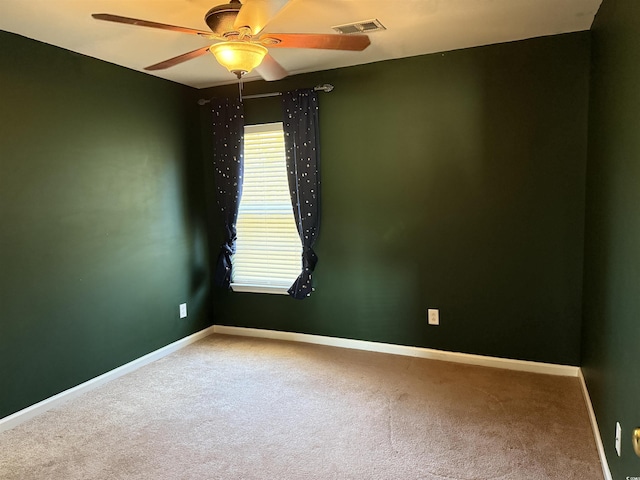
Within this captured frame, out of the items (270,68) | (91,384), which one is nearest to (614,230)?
(270,68)

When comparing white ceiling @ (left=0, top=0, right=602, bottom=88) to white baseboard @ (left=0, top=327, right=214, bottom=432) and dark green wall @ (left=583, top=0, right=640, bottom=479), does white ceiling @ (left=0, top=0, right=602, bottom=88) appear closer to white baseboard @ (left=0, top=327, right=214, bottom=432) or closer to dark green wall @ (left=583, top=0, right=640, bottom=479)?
dark green wall @ (left=583, top=0, right=640, bottom=479)

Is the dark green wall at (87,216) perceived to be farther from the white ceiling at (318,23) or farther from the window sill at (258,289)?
the window sill at (258,289)

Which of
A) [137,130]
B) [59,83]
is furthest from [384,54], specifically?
[59,83]

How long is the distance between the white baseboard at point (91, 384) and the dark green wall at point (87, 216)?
0.04 metres

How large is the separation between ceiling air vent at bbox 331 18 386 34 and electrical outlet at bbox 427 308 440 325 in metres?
2.09

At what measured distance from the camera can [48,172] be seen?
3059 millimetres

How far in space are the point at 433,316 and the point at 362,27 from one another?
7.13 ft

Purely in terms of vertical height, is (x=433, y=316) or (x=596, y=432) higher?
(x=433, y=316)

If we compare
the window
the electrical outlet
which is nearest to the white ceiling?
the window

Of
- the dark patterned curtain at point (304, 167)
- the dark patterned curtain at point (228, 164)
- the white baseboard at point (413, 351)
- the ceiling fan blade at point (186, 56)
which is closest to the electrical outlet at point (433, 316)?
the white baseboard at point (413, 351)

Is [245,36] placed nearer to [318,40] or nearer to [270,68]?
[318,40]

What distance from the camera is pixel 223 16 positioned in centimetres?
192

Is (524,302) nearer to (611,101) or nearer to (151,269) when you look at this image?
(611,101)

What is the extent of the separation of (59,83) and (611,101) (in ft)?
10.8
